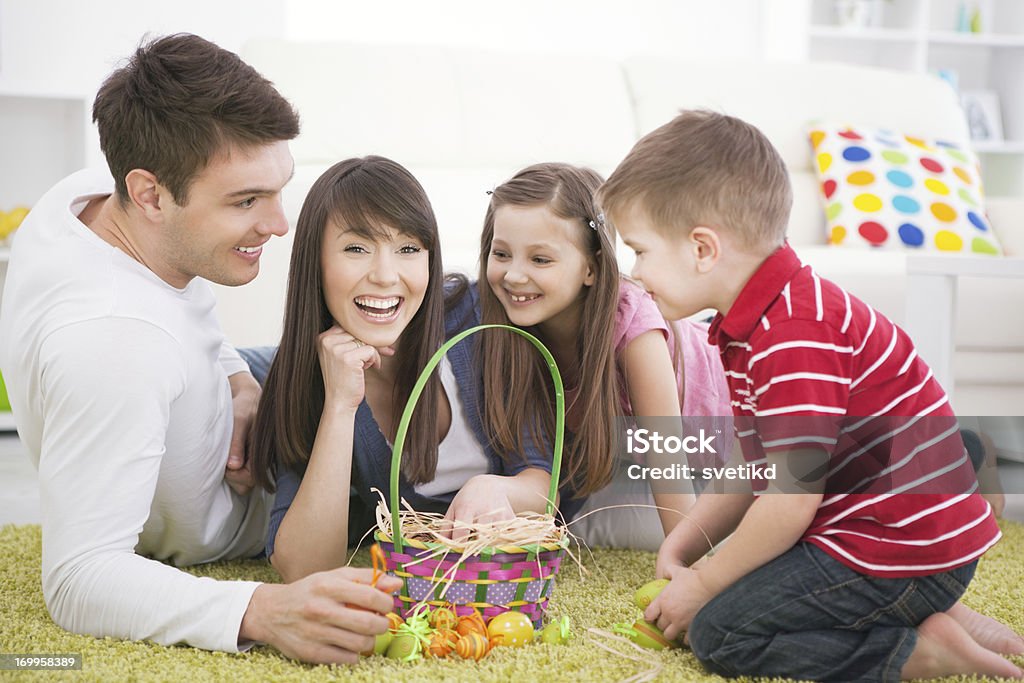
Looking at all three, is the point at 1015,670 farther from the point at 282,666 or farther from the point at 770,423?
the point at 282,666

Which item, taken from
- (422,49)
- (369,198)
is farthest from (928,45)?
(369,198)

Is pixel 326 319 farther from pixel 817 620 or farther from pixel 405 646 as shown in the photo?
pixel 817 620

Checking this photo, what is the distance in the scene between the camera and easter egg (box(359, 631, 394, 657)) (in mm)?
1146

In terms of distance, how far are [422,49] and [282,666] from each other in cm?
214

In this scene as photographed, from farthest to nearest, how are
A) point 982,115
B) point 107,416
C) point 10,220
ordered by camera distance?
point 982,115
point 10,220
point 107,416

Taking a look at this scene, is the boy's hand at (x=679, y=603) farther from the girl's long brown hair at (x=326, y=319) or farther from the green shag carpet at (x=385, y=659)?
the girl's long brown hair at (x=326, y=319)

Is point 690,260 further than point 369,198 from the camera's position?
No

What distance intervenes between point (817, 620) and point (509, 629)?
1.06 feet

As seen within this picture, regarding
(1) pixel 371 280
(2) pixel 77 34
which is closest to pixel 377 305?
(1) pixel 371 280

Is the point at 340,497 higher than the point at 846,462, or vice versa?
the point at 846,462

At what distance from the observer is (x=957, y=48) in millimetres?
4621

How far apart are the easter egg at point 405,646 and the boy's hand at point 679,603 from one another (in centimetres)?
26

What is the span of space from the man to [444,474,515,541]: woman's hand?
0.17 metres

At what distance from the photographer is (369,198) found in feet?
4.49
